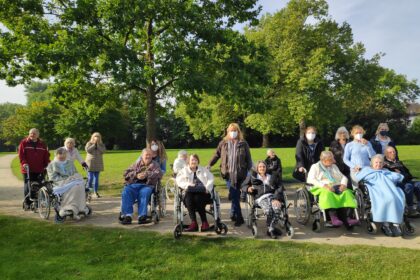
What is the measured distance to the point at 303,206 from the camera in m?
6.76

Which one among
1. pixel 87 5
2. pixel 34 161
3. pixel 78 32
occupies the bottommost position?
pixel 34 161

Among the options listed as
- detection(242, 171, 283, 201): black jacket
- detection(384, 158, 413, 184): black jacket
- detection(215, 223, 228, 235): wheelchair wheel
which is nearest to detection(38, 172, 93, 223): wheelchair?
detection(215, 223, 228, 235): wheelchair wheel

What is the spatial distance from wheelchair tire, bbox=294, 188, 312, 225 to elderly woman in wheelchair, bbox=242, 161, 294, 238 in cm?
42

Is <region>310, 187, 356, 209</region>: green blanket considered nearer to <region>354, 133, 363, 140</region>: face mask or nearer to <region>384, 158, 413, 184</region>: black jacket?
<region>384, 158, 413, 184</region>: black jacket

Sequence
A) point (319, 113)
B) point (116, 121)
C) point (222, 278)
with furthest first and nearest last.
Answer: point (116, 121) → point (319, 113) → point (222, 278)

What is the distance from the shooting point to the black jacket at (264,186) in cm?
640

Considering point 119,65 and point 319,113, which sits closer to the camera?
point 119,65

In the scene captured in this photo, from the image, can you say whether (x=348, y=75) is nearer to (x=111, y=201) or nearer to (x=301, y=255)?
(x=111, y=201)

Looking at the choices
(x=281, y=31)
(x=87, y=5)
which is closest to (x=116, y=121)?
(x=281, y=31)

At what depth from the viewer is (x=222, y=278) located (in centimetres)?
435

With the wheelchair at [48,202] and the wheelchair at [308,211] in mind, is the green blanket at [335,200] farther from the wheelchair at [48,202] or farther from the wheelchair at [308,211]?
the wheelchair at [48,202]

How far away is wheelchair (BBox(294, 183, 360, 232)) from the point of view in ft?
20.4

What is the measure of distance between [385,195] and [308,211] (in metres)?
1.29

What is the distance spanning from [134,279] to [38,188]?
15.0 feet
